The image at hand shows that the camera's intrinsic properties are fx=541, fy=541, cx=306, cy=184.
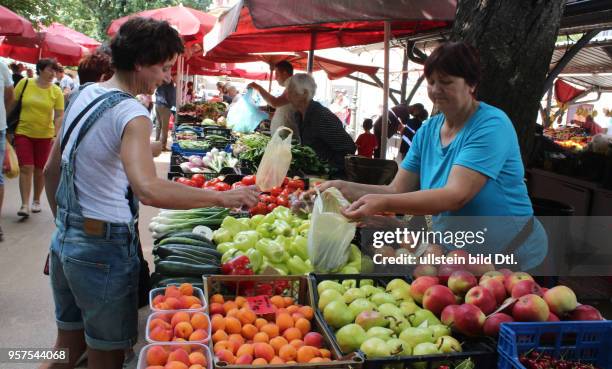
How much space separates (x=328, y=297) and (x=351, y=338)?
301 mm

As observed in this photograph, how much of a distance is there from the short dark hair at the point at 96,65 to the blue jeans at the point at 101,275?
172 centimetres

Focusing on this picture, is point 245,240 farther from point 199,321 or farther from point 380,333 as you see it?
point 380,333

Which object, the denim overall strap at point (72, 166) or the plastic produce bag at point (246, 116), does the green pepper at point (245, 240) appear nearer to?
the denim overall strap at point (72, 166)

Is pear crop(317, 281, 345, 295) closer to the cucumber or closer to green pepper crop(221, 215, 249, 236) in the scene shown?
the cucumber

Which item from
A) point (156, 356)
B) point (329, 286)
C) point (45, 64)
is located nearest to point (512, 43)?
point (329, 286)

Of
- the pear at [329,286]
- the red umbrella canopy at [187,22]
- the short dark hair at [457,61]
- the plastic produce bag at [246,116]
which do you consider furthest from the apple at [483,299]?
the plastic produce bag at [246,116]

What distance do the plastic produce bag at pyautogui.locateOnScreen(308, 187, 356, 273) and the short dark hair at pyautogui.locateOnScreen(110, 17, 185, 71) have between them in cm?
106

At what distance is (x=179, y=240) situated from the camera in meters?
3.24

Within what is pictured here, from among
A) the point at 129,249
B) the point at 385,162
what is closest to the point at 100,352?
the point at 129,249

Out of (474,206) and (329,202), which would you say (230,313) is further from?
(474,206)

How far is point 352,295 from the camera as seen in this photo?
234 cm

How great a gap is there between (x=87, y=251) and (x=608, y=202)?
581 centimetres

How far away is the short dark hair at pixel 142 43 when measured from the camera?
2.31 meters

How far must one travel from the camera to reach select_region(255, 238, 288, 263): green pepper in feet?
10.00
